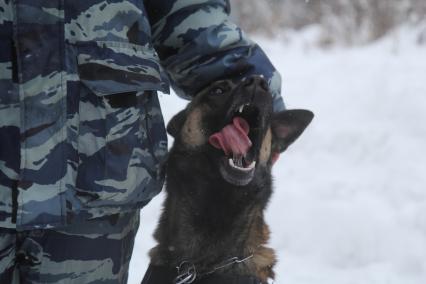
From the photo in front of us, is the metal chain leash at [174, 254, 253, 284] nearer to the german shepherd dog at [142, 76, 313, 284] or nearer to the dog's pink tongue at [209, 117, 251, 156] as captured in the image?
the german shepherd dog at [142, 76, 313, 284]

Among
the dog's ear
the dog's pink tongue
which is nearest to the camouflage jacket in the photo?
the dog's pink tongue

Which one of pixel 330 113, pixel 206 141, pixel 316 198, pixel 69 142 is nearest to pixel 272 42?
pixel 330 113

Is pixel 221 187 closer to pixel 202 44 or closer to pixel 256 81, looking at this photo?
pixel 256 81

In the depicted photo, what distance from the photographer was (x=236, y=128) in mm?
2162

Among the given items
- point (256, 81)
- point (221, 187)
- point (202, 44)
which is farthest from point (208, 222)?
point (202, 44)

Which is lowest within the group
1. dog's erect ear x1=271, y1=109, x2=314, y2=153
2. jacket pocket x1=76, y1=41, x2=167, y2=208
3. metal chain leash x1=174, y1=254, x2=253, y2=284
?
metal chain leash x1=174, y1=254, x2=253, y2=284

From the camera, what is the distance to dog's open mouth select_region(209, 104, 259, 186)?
7.03ft

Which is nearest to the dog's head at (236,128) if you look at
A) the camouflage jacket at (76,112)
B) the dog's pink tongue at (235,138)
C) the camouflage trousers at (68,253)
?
the dog's pink tongue at (235,138)

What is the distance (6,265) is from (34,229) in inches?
5.4

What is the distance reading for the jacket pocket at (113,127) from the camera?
5.44 feet

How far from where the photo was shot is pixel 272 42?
12781 millimetres

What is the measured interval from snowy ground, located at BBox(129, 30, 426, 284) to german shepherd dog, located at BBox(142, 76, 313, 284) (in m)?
1.45

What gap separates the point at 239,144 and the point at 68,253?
73 centimetres

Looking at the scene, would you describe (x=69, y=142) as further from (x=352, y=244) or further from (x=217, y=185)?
(x=352, y=244)
